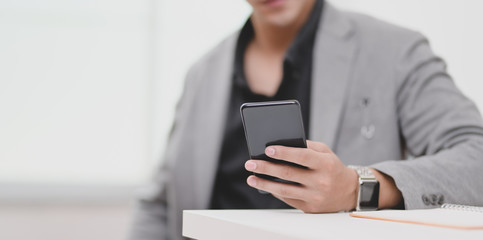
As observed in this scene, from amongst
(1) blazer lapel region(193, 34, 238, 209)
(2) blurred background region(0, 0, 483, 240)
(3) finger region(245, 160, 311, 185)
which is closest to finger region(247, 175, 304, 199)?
(3) finger region(245, 160, 311, 185)

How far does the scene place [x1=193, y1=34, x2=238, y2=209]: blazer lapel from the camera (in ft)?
3.89

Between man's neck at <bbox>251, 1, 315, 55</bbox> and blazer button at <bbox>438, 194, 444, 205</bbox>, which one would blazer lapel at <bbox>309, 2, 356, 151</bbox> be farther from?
blazer button at <bbox>438, 194, 444, 205</bbox>

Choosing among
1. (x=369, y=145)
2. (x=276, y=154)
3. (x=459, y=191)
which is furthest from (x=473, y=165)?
(x=276, y=154)

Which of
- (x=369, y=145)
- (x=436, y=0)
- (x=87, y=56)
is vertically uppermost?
(x=436, y=0)

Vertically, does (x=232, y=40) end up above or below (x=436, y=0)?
below

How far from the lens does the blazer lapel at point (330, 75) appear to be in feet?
3.43

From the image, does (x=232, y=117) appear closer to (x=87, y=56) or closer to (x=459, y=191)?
(x=459, y=191)

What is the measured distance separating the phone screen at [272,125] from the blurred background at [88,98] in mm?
1696

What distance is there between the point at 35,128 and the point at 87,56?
397 millimetres

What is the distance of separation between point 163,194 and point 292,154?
812 mm

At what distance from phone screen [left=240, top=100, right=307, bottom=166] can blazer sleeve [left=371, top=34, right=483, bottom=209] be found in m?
0.20

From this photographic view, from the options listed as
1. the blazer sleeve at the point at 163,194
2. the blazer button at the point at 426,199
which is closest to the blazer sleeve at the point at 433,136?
the blazer button at the point at 426,199

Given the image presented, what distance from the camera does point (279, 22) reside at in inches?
45.5

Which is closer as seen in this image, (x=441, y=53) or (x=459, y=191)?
(x=459, y=191)
